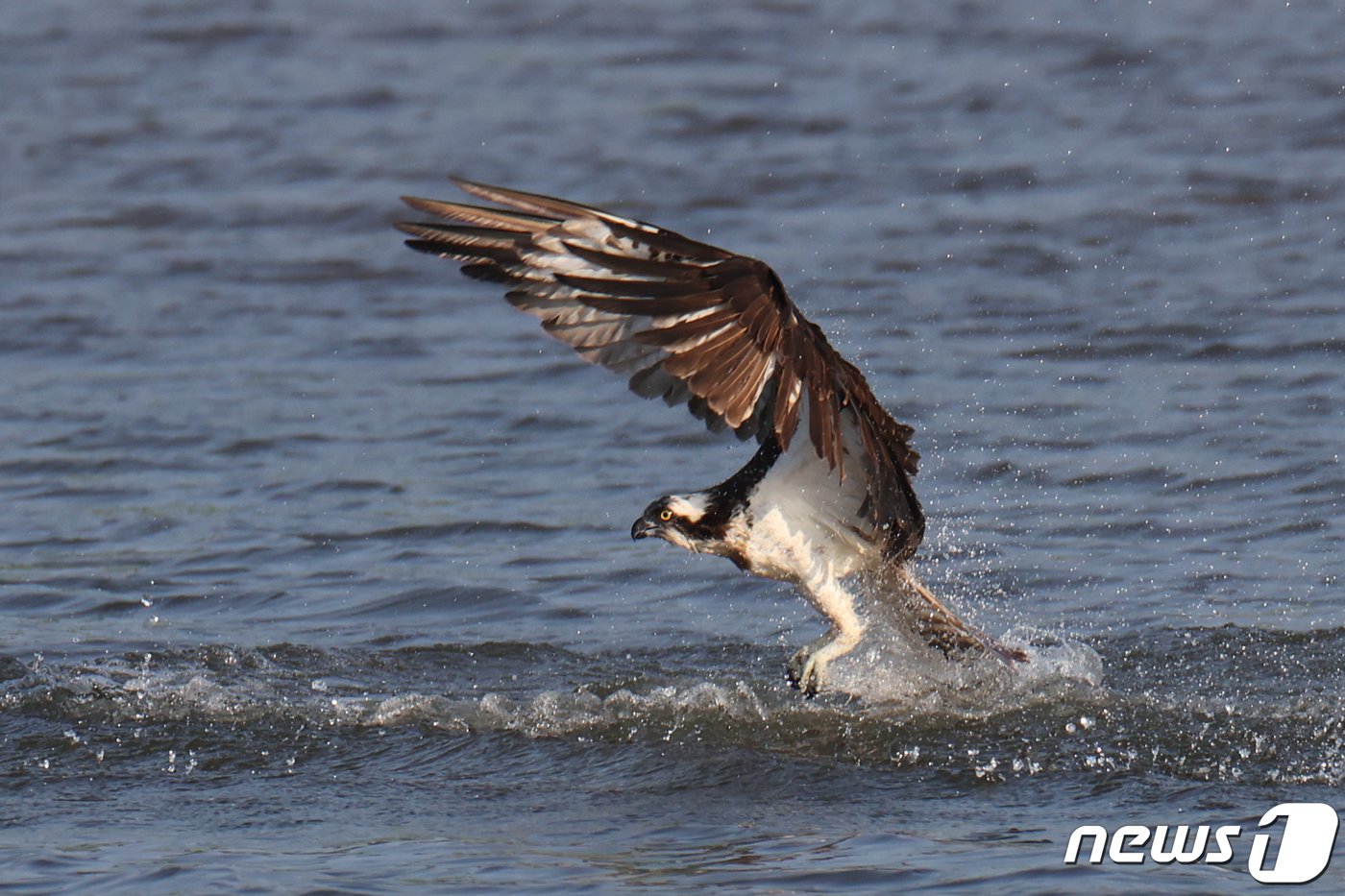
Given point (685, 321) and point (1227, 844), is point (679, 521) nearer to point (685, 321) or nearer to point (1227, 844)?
point (685, 321)

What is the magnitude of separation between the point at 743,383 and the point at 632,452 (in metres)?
3.74

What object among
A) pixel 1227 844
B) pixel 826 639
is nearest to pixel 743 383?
pixel 826 639

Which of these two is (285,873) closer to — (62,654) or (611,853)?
(611,853)

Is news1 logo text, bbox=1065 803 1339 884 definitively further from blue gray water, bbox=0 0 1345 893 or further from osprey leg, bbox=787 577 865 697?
osprey leg, bbox=787 577 865 697

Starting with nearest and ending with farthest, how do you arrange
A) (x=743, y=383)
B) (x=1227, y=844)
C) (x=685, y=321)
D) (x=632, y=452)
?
(x=1227, y=844) → (x=685, y=321) → (x=743, y=383) → (x=632, y=452)

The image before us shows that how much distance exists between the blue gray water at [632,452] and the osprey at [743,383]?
1.06 feet

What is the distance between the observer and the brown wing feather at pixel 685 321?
539 cm

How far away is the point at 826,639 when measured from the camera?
648cm

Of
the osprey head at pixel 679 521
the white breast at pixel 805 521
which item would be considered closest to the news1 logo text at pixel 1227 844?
the white breast at pixel 805 521

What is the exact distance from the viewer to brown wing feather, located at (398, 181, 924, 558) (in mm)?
5391

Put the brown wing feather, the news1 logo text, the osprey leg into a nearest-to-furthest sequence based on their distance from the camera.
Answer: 1. the news1 logo text
2. the brown wing feather
3. the osprey leg

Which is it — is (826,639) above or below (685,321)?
below

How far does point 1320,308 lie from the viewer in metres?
10.9

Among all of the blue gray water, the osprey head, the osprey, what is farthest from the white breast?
the blue gray water
